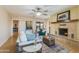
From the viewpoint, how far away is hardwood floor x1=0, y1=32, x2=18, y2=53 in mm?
2314

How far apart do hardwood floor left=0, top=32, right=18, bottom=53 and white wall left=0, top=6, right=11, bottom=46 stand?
0.09 m

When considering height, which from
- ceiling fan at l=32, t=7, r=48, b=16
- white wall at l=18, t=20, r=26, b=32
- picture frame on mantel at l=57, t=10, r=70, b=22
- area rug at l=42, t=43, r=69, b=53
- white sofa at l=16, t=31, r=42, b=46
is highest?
ceiling fan at l=32, t=7, r=48, b=16

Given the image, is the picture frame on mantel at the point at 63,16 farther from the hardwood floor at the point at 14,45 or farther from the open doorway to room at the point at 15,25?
the open doorway to room at the point at 15,25

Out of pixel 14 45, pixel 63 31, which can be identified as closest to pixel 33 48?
pixel 14 45

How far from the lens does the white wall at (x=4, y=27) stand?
7.70 feet

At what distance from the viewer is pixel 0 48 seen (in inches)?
90.5

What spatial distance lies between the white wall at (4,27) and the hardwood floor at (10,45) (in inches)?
3.5

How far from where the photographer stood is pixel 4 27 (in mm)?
2434

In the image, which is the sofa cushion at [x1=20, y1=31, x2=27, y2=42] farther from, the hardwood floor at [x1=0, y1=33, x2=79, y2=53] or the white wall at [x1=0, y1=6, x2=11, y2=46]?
the white wall at [x1=0, y1=6, x2=11, y2=46]

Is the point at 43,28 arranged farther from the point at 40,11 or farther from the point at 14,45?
the point at 14,45

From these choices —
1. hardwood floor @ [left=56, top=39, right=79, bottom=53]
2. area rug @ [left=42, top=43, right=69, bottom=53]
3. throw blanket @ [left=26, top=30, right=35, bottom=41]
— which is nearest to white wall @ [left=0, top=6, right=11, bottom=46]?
throw blanket @ [left=26, top=30, right=35, bottom=41]
